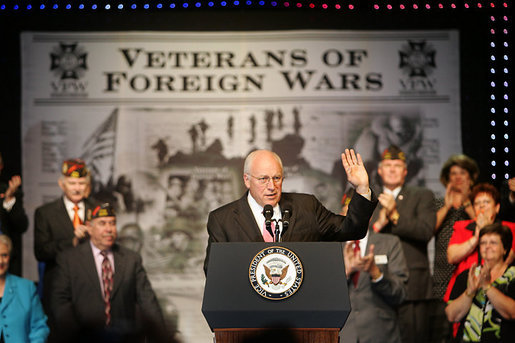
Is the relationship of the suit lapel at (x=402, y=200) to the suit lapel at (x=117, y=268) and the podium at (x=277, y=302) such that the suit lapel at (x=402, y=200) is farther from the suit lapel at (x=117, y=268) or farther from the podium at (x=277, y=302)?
the podium at (x=277, y=302)

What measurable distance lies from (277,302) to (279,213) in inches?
36.3

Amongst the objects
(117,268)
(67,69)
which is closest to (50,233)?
(117,268)

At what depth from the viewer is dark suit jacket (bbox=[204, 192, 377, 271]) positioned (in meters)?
3.83

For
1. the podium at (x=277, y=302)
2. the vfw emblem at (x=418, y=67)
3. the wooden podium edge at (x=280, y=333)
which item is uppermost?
the vfw emblem at (x=418, y=67)

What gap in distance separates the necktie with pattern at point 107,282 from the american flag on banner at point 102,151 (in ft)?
2.43

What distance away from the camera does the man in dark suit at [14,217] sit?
20.9ft

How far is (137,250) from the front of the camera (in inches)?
254

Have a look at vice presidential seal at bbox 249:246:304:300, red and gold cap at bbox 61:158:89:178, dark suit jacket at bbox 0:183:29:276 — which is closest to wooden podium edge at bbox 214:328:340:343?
vice presidential seal at bbox 249:246:304:300

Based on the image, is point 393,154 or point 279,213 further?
point 393,154

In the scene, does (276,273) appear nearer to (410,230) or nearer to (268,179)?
(268,179)

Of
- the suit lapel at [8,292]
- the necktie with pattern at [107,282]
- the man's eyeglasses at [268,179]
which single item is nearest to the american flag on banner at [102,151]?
the necktie with pattern at [107,282]

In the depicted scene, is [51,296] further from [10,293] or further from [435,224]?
[435,224]

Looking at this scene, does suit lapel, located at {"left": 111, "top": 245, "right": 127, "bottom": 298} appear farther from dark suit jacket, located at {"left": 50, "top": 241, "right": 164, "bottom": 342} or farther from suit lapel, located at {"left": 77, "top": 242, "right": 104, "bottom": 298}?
suit lapel, located at {"left": 77, "top": 242, "right": 104, "bottom": 298}

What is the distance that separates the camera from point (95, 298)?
5973 mm
